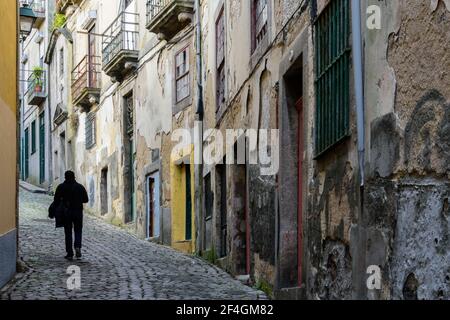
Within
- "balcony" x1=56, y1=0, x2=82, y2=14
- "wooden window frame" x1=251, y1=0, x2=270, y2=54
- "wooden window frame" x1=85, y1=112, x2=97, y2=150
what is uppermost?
"balcony" x1=56, y1=0, x2=82, y2=14

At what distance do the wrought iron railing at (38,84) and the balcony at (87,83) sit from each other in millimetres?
6396

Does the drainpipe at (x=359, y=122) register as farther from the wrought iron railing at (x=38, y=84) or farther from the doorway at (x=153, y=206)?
the wrought iron railing at (x=38, y=84)

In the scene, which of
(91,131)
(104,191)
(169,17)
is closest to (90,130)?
(91,131)

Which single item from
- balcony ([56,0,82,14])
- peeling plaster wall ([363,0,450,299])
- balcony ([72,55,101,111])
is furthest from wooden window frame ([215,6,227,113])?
balcony ([56,0,82,14])

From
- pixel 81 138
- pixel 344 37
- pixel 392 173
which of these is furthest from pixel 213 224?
pixel 81 138

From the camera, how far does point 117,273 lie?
10578mm

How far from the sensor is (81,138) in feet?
81.9

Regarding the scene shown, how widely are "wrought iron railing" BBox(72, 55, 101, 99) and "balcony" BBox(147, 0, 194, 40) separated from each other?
6.11 m

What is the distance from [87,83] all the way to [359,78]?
1841 centimetres

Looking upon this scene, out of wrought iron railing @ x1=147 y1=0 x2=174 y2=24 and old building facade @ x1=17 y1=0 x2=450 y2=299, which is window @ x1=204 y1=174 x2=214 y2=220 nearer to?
old building facade @ x1=17 y1=0 x2=450 y2=299

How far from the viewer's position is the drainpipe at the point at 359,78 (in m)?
5.55

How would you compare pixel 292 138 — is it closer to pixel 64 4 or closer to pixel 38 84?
pixel 64 4

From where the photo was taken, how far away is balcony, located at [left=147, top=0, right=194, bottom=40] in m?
15.0

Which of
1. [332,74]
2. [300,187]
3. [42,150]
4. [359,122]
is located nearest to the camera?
[359,122]
